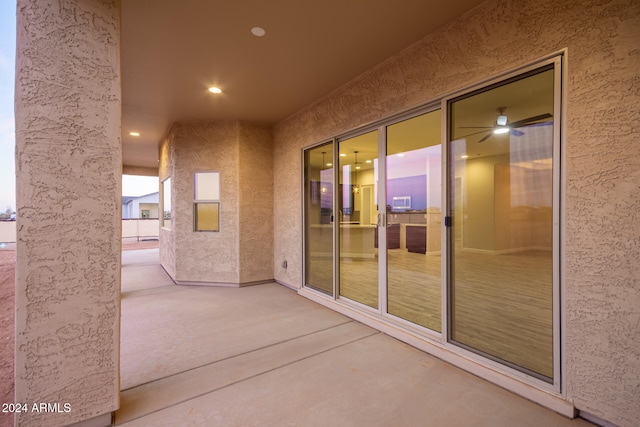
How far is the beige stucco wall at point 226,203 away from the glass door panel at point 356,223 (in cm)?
179

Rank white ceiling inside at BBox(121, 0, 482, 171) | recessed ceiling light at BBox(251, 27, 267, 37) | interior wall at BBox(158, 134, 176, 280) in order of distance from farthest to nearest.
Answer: interior wall at BBox(158, 134, 176, 280) < recessed ceiling light at BBox(251, 27, 267, 37) < white ceiling inside at BBox(121, 0, 482, 171)

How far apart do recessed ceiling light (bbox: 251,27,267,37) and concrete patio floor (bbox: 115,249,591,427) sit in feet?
9.36

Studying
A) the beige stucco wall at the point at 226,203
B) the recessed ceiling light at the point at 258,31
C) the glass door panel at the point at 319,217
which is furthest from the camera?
the beige stucco wall at the point at 226,203

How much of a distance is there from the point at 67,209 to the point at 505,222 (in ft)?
9.51

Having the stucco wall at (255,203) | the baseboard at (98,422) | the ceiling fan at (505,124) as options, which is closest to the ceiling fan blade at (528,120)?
the ceiling fan at (505,124)

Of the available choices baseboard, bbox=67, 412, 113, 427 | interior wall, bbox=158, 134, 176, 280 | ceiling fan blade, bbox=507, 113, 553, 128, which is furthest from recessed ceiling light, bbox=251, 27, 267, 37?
interior wall, bbox=158, 134, 176, 280

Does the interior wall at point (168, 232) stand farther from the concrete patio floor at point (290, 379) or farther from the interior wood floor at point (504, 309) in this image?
the interior wood floor at point (504, 309)

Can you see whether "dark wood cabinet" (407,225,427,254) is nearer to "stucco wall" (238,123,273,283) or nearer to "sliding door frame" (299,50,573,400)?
"sliding door frame" (299,50,573,400)

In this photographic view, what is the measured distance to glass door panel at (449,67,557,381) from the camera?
6.39ft

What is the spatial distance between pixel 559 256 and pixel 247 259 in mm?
4228

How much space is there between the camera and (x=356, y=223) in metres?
4.02

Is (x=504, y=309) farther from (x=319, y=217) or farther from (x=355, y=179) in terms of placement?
(x=319, y=217)

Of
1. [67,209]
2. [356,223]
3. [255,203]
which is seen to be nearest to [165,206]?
[255,203]

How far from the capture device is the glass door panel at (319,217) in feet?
13.3
